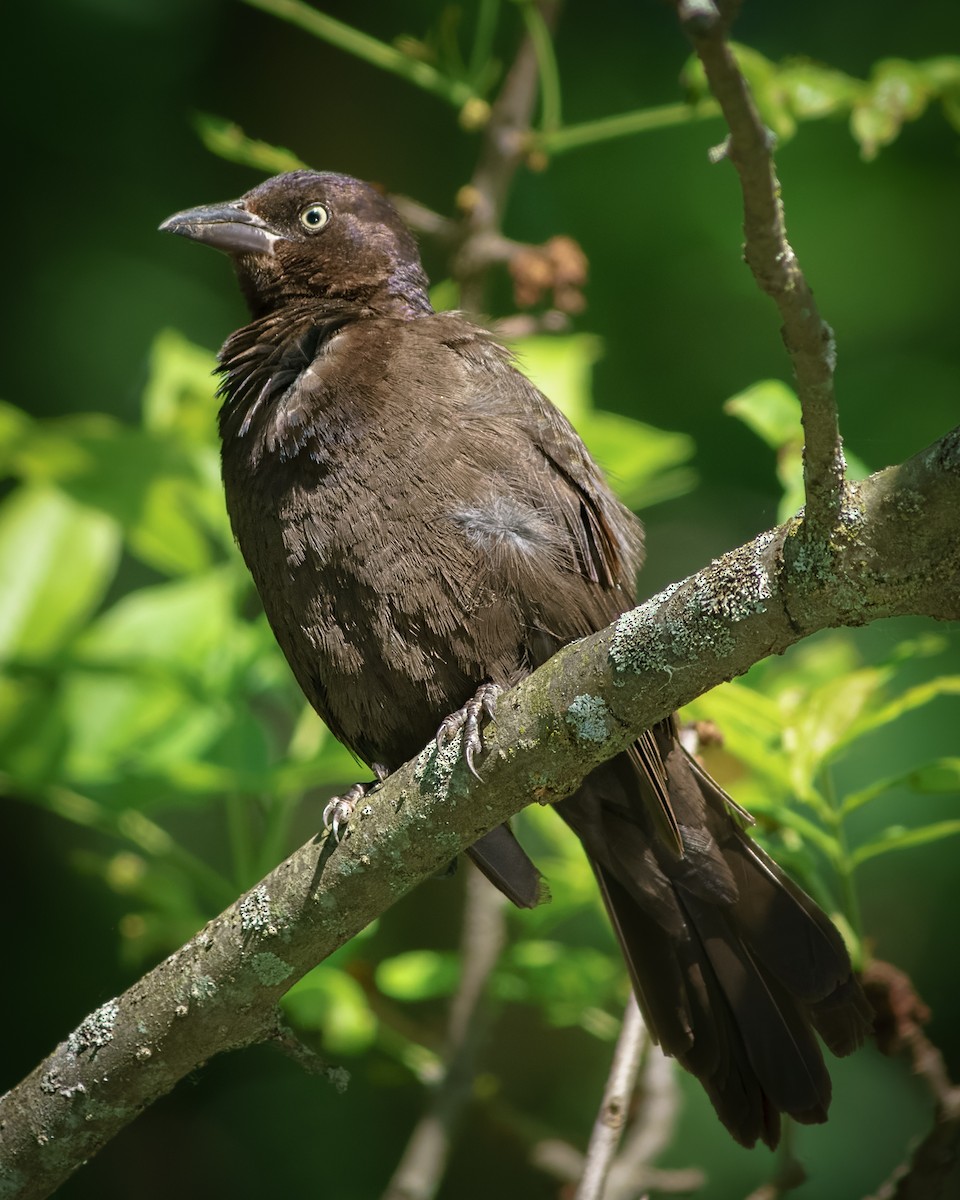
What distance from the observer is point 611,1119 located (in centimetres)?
279

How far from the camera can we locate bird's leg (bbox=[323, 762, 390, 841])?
265cm

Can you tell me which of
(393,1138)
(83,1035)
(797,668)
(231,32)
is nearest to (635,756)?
(797,668)

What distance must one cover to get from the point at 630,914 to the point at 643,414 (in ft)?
8.35

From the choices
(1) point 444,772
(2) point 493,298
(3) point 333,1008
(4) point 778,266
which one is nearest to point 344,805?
(1) point 444,772

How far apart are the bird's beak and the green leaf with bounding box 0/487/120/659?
0.82 meters

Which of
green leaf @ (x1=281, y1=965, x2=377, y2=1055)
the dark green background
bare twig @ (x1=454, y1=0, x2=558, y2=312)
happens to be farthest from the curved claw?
the dark green background

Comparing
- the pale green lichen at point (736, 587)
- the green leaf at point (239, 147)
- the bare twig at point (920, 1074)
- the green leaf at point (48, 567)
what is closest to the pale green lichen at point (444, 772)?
the pale green lichen at point (736, 587)

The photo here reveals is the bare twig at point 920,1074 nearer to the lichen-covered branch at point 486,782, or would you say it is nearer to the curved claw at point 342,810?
the lichen-covered branch at point 486,782

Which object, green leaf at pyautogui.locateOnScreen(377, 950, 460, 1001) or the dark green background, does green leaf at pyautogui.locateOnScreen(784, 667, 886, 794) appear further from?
the dark green background

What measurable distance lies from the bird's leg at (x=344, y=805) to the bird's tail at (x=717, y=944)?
46 centimetres

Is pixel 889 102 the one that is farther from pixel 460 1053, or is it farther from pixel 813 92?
pixel 460 1053

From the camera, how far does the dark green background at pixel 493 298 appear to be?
515 centimetres

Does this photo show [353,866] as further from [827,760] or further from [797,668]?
[797,668]

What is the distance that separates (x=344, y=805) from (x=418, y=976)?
0.64 m
